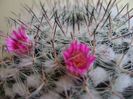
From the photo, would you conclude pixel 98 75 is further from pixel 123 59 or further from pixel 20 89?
pixel 20 89

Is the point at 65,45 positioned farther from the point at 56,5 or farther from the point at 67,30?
the point at 56,5

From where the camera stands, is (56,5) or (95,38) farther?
(56,5)

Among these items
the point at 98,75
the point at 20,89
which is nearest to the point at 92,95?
the point at 98,75

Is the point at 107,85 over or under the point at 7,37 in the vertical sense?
under

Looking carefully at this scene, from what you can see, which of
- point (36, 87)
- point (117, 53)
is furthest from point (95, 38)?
point (36, 87)

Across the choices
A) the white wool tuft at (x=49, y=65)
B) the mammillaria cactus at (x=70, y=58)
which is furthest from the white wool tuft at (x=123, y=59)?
the white wool tuft at (x=49, y=65)

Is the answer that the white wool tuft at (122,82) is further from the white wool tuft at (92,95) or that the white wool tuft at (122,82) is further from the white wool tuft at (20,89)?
the white wool tuft at (20,89)
